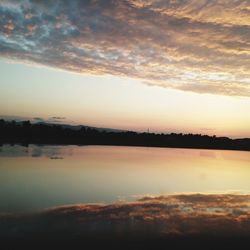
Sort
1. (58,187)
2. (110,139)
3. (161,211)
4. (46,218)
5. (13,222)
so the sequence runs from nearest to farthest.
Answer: (13,222) < (46,218) < (161,211) < (58,187) < (110,139)

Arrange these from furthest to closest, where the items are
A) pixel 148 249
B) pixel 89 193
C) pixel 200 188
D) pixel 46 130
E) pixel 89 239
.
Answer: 1. pixel 46 130
2. pixel 200 188
3. pixel 89 193
4. pixel 89 239
5. pixel 148 249

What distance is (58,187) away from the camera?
2461 centimetres

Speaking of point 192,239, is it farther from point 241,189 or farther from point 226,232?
point 241,189

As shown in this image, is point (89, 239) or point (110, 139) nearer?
point (89, 239)

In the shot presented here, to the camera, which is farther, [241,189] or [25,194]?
[241,189]

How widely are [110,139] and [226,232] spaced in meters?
167

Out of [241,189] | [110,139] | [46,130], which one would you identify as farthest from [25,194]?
[110,139]

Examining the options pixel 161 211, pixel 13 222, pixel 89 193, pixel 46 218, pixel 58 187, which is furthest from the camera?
pixel 58 187

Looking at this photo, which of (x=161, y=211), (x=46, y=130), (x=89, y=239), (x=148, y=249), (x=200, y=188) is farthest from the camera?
(x=46, y=130)

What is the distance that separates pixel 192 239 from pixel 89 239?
12.7 ft

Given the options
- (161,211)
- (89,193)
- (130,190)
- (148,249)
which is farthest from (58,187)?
(148,249)

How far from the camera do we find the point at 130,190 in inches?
1014

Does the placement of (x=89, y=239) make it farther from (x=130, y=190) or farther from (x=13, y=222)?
(x=130, y=190)

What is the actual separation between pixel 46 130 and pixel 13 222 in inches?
6045
